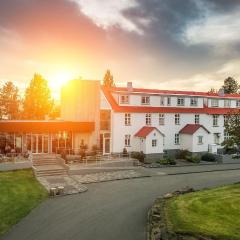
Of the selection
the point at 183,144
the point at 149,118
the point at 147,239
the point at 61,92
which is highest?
the point at 61,92

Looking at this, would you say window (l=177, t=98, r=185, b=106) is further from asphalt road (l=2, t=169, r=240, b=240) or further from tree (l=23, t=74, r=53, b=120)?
tree (l=23, t=74, r=53, b=120)

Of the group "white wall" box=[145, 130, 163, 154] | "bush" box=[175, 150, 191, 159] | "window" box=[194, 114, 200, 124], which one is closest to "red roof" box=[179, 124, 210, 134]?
"window" box=[194, 114, 200, 124]

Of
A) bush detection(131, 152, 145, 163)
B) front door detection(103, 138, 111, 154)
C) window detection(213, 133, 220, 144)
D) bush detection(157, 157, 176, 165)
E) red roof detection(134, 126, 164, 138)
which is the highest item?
red roof detection(134, 126, 164, 138)

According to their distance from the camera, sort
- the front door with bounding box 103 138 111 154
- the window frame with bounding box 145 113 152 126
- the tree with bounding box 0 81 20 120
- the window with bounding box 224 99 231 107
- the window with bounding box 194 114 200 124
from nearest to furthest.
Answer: the front door with bounding box 103 138 111 154, the window frame with bounding box 145 113 152 126, the window with bounding box 194 114 200 124, the window with bounding box 224 99 231 107, the tree with bounding box 0 81 20 120

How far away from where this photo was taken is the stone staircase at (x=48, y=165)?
41.5m

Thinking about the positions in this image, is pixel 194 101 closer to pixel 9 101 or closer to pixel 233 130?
pixel 233 130

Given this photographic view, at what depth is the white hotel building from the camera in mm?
51272

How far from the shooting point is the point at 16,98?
89.4m

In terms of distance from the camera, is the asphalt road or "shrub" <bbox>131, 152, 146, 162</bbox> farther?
"shrub" <bbox>131, 152, 146, 162</bbox>

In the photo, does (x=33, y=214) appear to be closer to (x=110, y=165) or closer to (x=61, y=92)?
(x=110, y=165)

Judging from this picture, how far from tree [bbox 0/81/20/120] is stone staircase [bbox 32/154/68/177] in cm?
4191

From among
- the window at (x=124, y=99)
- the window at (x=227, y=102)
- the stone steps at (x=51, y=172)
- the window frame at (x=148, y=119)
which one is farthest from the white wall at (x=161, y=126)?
the stone steps at (x=51, y=172)

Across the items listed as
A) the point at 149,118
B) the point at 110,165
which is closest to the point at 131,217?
the point at 110,165

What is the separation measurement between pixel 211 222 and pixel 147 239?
510 centimetres
